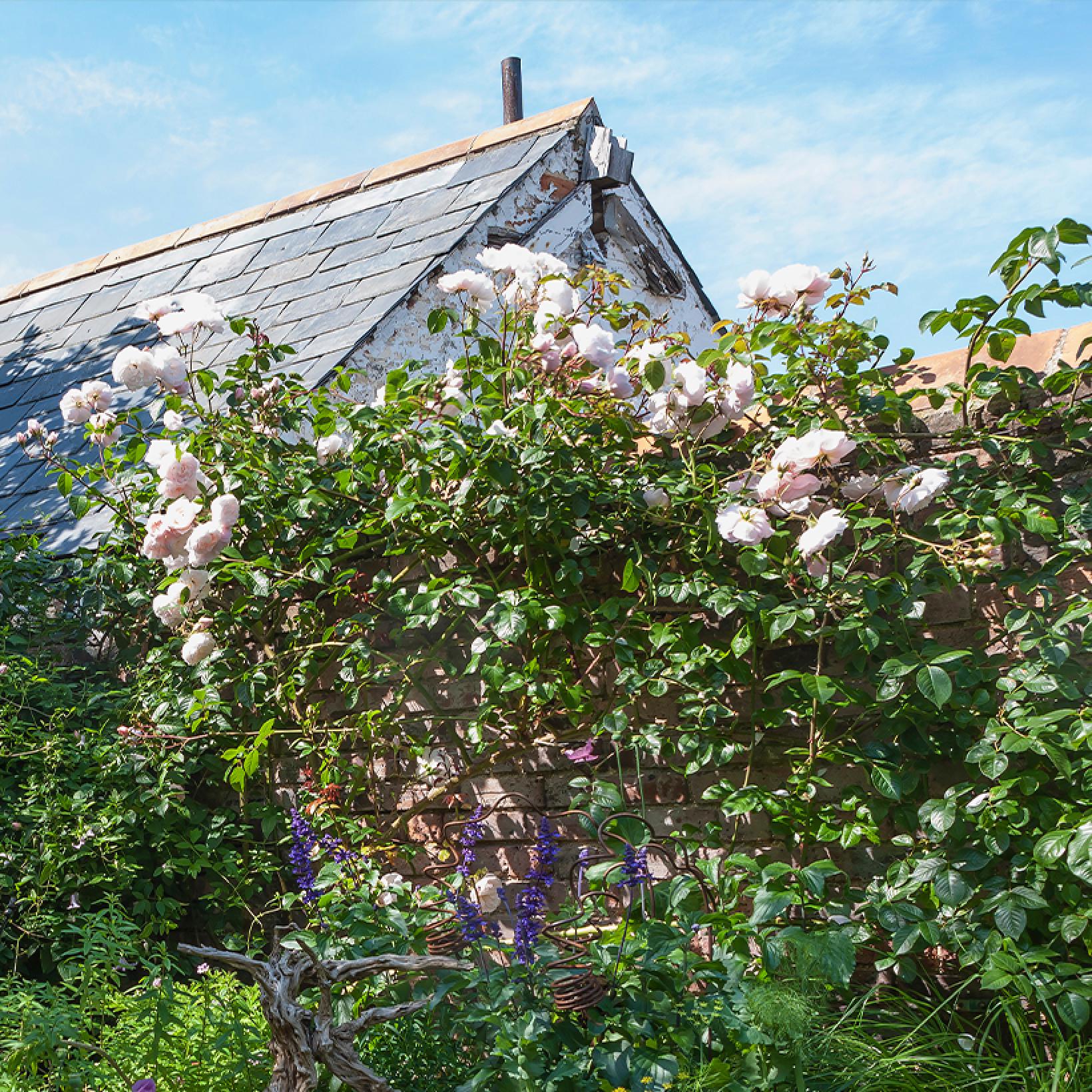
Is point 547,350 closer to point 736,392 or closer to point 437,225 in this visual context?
point 736,392

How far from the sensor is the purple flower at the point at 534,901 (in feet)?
7.48

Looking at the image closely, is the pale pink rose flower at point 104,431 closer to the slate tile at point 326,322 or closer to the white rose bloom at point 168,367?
the white rose bloom at point 168,367

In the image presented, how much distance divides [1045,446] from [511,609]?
1407mm

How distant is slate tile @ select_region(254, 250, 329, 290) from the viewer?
5.72 meters

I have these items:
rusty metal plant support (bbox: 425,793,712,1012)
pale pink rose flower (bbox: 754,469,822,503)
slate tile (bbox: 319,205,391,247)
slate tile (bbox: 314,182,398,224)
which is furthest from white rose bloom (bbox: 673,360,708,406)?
slate tile (bbox: 314,182,398,224)

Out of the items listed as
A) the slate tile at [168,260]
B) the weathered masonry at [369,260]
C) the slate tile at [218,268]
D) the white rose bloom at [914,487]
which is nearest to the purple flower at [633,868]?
the white rose bloom at [914,487]

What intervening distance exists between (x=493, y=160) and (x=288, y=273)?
1.17 meters

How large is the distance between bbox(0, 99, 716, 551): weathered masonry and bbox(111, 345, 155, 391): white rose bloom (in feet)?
2.82

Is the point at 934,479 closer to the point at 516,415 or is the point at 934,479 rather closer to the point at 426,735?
the point at 516,415

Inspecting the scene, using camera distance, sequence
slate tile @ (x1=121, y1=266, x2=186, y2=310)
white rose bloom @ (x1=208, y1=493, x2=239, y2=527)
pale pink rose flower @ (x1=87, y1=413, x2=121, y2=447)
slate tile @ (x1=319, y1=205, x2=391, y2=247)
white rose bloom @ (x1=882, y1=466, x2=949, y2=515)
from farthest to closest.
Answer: slate tile @ (x1=121, y1=266, x2=186, y2=310) → slate tile @ (x1=319, y1=205, x2=391, y2=247) → pale pink rose flower @ (x1=87, y1=413, x2=121, y2=447) → white rose bloom @ (x1=208, y1=493, x2=239, y2=527) → white rose bloom @ (x1=882, y1=466, x2=949, y2=515)

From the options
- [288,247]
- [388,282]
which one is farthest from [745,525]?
[288,247]

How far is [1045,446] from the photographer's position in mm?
2879

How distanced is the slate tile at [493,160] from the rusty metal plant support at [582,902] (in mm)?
3338

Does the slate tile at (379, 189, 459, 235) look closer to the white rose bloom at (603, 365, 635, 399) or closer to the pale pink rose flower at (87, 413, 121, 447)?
the pale pink rose flower at (87, 413, 121, 447)
